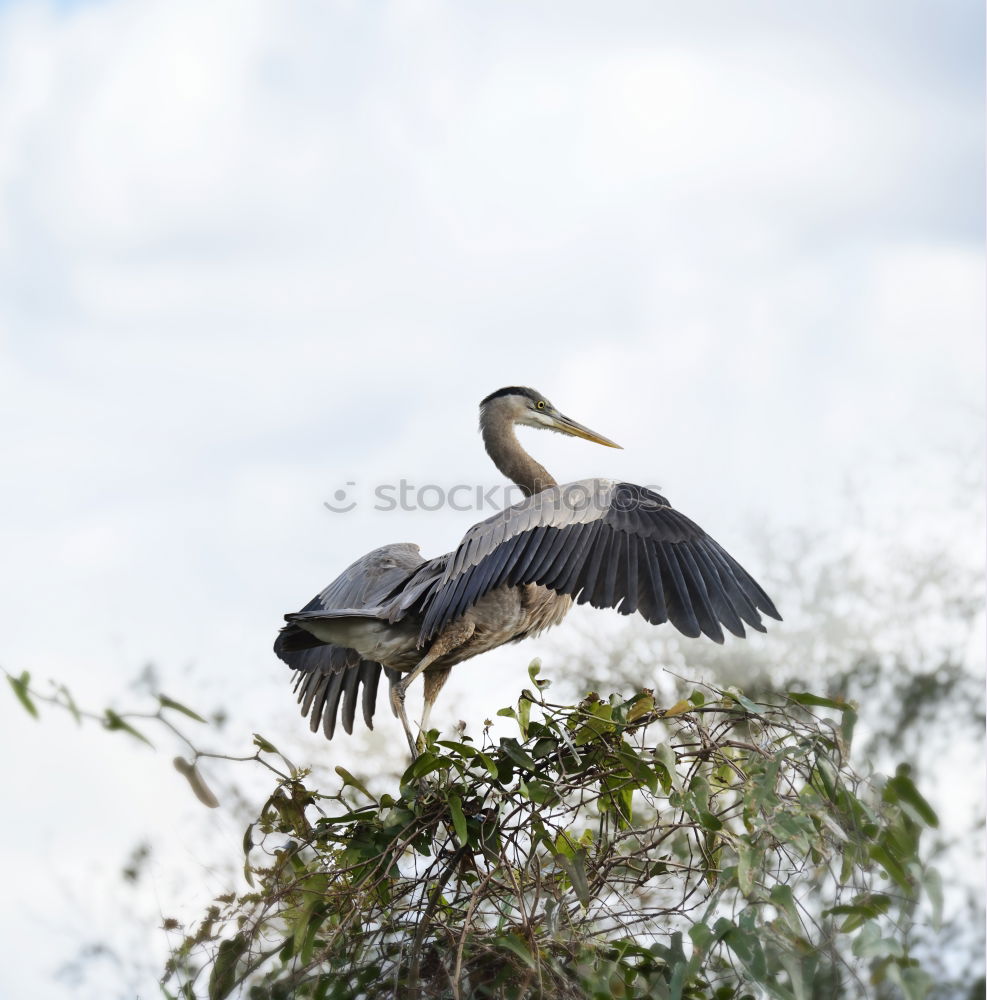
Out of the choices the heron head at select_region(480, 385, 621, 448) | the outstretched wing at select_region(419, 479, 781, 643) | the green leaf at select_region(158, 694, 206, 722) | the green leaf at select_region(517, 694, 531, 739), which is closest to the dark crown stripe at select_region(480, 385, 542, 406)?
the heron head at select_region(480, 385, 621, 448)

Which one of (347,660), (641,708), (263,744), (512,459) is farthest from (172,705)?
(512,459)

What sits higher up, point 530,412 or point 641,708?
point 530,412

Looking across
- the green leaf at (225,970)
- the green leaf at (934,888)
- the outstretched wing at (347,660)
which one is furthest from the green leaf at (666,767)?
the outstretched wing at (347,660)

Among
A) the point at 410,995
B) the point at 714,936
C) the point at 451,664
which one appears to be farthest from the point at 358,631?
the point at 714,936

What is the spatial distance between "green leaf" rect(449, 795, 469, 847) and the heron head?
10.6 feet

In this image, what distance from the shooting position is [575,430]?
6457 mm

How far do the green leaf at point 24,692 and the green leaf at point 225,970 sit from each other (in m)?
1.56

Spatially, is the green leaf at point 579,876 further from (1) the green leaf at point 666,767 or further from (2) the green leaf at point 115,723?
(2) the green leaf at point 115,723

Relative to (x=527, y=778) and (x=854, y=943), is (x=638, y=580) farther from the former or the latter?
(x=854, y=943)

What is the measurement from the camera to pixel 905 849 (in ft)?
8.75

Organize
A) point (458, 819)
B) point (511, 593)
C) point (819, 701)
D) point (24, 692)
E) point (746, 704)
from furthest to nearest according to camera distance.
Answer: point (511, 593) → point (458, 819) → point (746, 704) → point (819, 701) → point (24, 692)

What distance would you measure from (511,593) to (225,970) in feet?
7.02

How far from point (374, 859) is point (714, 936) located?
3.06 feet

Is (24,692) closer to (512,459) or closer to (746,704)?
(746,704)
